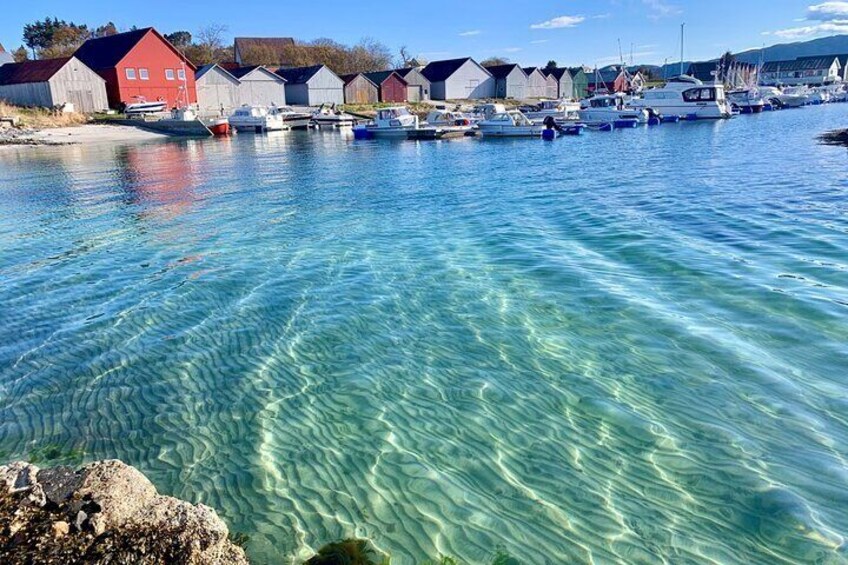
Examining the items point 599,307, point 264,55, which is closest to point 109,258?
point 599,307

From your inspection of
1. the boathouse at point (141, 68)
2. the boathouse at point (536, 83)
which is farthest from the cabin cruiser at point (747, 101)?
the boathouse at point (141, 68)

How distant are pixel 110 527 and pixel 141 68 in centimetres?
7063

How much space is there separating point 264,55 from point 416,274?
104 m

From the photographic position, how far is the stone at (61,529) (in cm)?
388

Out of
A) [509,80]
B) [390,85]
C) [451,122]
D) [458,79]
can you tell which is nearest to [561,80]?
[509,80]

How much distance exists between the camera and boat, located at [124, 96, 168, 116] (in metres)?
60.8

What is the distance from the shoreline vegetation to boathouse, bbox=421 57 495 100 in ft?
297

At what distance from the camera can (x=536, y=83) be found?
97875 mm

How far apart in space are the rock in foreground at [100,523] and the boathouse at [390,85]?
8335 cm

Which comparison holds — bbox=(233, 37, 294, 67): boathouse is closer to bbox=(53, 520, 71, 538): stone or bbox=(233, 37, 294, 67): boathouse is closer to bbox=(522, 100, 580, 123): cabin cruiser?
bbox=(522, 100, 580, 123): cabin cruiser

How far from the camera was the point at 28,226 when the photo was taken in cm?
1689

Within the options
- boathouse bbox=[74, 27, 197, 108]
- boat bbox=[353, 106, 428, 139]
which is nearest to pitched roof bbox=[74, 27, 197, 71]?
boathouse bbox=[74, 27, 197, 108]

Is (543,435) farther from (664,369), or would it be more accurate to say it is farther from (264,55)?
(264,55)

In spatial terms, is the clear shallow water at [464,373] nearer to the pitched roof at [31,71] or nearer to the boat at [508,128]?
the boat at [508,128]
